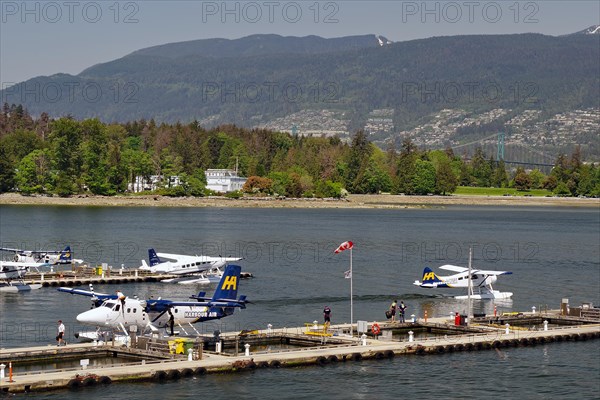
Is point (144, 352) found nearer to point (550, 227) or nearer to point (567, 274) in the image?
point (567, 274)

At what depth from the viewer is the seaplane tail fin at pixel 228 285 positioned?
5575cm

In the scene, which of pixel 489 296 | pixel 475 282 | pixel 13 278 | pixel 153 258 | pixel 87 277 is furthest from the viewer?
pixel 153 258

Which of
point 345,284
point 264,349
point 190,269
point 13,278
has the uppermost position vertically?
point 190,269

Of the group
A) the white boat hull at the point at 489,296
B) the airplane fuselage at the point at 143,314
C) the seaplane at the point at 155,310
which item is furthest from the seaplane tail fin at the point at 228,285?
the white boat hull at the point at 489,296

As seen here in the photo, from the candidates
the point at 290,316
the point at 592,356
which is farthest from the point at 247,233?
the point at 592,356

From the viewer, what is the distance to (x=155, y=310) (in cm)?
5266

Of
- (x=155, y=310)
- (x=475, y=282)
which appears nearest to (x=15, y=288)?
(x=155, y=310)

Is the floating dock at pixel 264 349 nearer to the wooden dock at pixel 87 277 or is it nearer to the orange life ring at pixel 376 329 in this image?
the orange life ring at pixel 376 329

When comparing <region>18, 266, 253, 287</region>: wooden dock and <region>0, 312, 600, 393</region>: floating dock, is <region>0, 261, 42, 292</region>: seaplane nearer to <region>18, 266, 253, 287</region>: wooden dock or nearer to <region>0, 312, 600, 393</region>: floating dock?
<region>18, 266, 253, 287</region>: wooden dock

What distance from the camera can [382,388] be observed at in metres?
47.8

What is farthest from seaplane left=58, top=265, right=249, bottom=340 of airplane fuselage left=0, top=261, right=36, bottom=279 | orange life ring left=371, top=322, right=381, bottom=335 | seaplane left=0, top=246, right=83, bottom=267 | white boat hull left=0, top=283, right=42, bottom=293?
seaplane left=0, top=246, right=83, bottom=267

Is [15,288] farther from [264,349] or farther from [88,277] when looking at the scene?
[264,349]

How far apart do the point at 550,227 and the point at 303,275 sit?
10507cm

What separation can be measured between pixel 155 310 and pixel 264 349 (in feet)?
18.5
